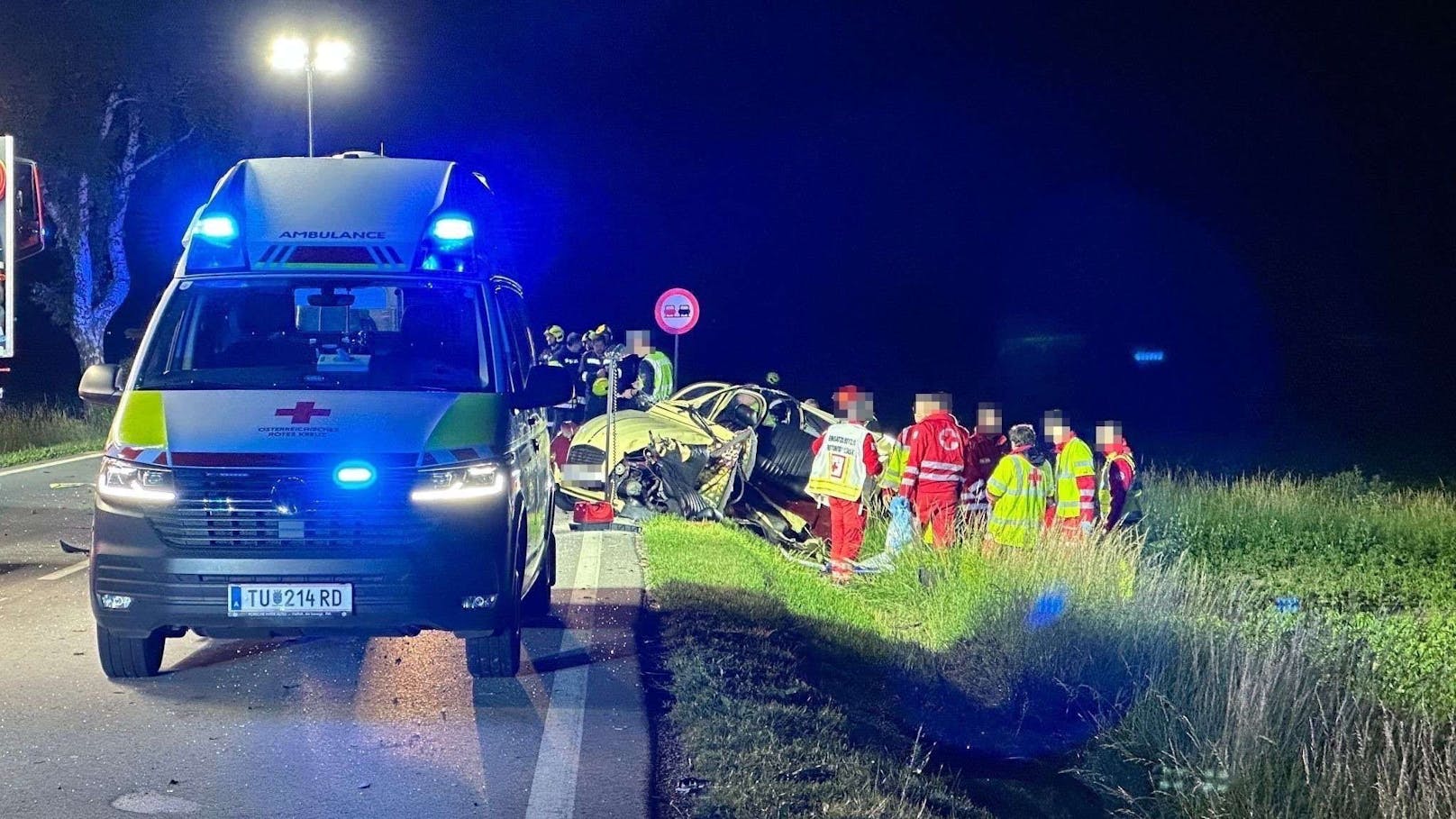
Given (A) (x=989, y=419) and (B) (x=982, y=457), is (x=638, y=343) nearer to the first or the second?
(B) (x=982, y=457)

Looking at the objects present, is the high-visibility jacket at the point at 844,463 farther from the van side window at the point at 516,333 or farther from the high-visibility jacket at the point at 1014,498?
the van side window at the point at 516,333

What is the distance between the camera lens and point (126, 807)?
5.09m

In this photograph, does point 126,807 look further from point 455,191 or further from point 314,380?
point 455,191

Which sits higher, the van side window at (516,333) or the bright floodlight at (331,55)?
the bright floodlight at (331,55)

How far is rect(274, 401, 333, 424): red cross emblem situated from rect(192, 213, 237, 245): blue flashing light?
1.32 m

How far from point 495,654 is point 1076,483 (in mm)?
5064

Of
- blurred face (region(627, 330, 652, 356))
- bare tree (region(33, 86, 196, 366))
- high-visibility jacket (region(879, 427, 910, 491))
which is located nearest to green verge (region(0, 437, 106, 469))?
blurred face (region(627, 330, 652, 356))

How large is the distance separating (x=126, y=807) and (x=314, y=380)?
7.44 feet

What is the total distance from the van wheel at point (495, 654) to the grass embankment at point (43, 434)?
16.0 metres

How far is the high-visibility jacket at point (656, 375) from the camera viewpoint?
1669 cm

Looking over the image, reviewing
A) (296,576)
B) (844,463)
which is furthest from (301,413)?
(844,463)

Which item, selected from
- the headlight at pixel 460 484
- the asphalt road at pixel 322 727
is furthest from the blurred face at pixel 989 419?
the headlight at pixel 460 484

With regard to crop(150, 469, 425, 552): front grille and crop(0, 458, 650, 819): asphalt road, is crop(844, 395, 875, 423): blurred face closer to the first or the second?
crop(0, 458, 650, 819): asphalt road

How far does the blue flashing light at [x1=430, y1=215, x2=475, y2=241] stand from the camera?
287 inches
